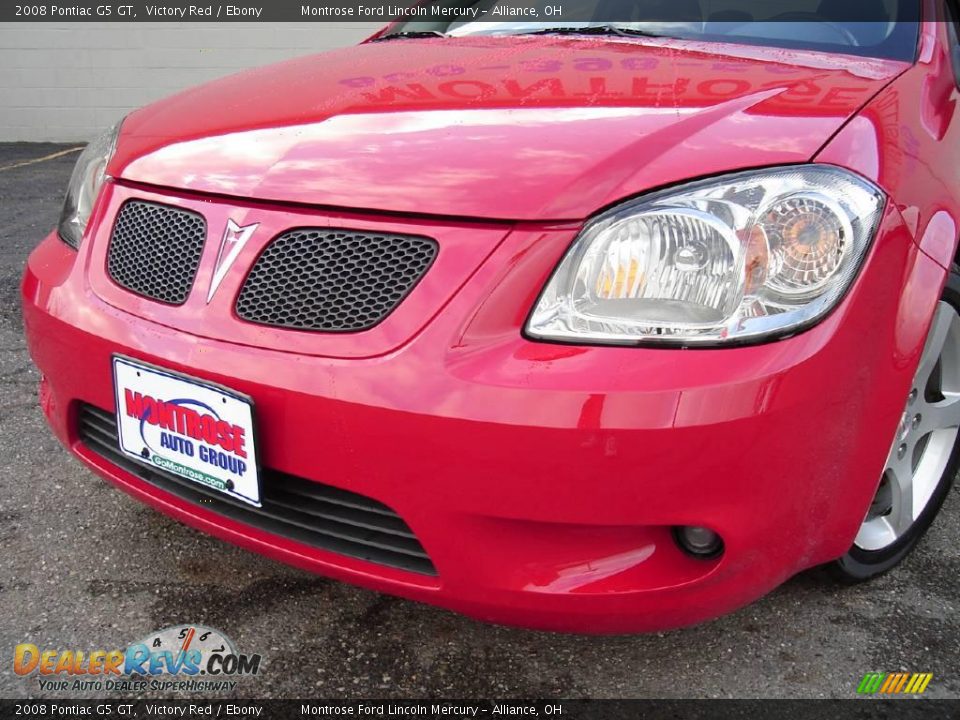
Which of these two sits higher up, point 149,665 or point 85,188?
point 85,188

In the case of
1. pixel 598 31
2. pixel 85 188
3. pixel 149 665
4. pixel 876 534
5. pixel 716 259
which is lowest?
pixel 149 665

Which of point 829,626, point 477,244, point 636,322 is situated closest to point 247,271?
point 477,244

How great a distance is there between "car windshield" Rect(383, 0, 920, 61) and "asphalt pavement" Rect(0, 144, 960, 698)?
3.74 feet

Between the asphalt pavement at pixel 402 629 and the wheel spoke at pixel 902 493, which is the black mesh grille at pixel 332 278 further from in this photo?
the wheel spoke at pixel 902 493

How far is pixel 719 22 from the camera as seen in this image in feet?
6.90

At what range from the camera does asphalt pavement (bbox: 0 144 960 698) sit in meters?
1.57

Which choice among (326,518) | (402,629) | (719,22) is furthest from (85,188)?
(719,22)

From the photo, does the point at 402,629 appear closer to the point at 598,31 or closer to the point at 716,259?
the point at 716,259

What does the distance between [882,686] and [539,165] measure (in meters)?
1.11

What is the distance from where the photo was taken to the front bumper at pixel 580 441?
3.91ft

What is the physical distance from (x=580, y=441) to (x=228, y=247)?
27.6 inches

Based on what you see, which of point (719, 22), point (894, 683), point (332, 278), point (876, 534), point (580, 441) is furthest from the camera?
point (719, 22)

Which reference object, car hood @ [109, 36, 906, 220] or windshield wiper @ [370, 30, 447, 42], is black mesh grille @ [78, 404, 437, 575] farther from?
windshield wiper @ [370, 30, 447, 42]

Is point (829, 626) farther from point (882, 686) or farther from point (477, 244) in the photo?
point (477, 244)
